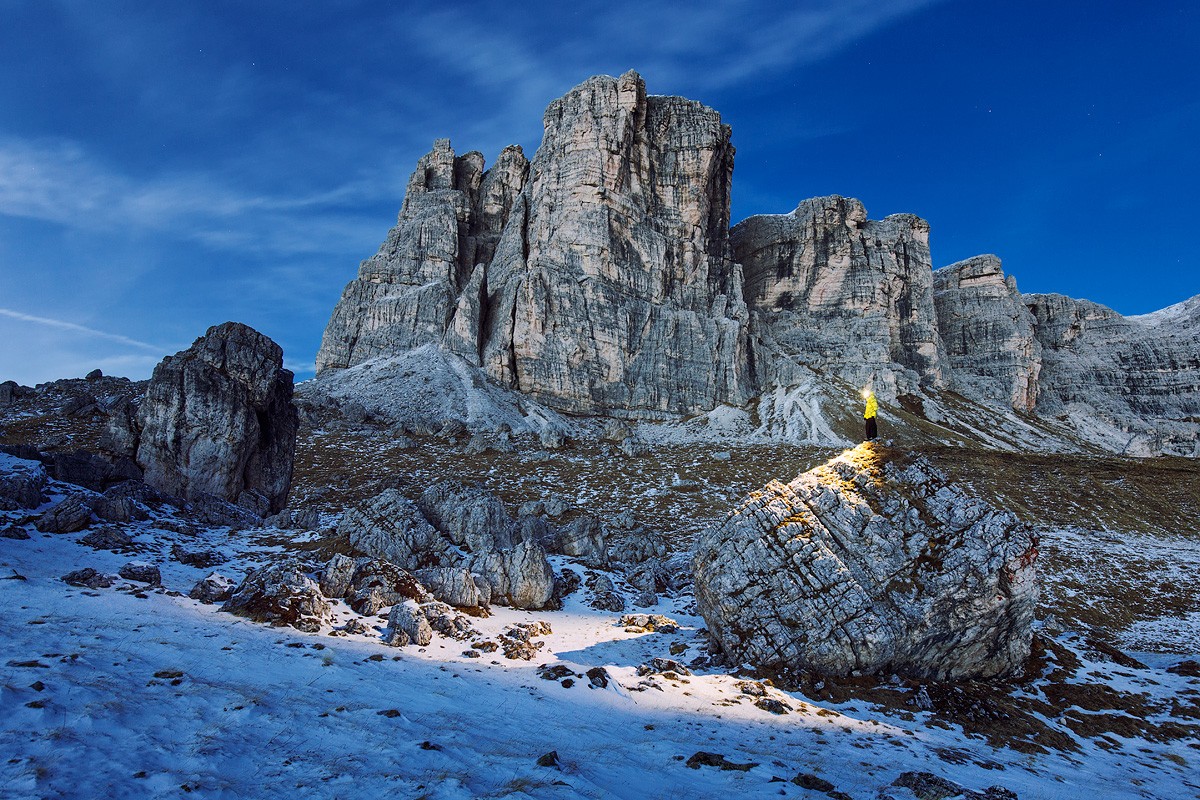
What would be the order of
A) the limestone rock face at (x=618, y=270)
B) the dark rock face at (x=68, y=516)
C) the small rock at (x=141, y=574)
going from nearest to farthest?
1. the small rock at (x=141, y=574)
2. the dark rock face at (x=68, y=516)
3. the limestone rock face at (x=618, y=270)

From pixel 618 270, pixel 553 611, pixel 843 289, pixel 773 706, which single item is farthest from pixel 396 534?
pixel 843 289

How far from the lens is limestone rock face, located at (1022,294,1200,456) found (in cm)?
10519

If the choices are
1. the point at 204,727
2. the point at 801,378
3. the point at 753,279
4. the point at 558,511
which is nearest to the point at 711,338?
the point at 801,378

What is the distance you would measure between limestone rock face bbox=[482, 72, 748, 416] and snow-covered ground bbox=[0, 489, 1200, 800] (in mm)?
66372

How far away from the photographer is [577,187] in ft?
279

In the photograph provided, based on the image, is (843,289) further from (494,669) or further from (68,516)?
(68,516)

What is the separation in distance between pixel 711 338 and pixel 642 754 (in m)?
81.7

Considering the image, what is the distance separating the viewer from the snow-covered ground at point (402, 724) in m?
6.87

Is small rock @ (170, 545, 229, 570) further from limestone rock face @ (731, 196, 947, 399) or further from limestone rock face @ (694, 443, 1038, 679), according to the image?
limestone rock face @ (731, 196, 947, 399)

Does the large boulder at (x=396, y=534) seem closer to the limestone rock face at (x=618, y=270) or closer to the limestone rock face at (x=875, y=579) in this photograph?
the limestone rock face at (x=875, y=579)

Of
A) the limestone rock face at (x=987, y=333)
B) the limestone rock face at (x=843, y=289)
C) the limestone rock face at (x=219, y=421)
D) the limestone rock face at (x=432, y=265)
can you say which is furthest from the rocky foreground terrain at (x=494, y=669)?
the limestone rock face at (x=987, y=333)

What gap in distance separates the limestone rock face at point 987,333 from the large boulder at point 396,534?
11053cm

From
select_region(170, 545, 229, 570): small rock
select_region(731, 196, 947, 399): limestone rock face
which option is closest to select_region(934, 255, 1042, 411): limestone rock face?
select_region(731, 196, 947, 399): limestone rock face

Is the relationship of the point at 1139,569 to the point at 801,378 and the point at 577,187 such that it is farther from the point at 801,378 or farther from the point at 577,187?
the point at 577,187
